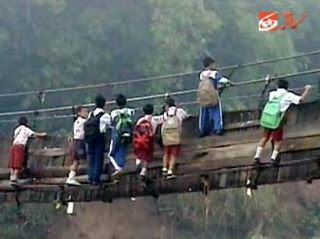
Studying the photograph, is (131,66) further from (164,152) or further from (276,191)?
(164,152)

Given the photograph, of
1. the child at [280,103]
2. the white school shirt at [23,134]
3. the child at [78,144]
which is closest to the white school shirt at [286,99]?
the child at [280,103]

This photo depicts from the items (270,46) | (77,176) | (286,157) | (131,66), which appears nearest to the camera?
(286,157)

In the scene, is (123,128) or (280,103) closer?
(280,103)

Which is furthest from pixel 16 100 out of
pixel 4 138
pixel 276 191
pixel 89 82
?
pixel 4 138

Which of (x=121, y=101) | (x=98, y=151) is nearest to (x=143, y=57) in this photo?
(x=98, y=151)

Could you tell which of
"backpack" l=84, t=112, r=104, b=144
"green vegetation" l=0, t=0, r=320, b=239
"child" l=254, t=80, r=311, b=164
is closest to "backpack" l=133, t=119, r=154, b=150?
"backpack" l=84, t=112, r=104, b=144

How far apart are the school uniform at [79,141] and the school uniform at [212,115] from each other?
135 centimetres

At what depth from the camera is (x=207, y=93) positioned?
8.46 m

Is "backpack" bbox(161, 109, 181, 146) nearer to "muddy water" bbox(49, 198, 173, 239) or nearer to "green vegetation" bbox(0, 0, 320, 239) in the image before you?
"green vegetation" bbox(0, 0, 320, 239)

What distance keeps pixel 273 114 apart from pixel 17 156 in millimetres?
3598

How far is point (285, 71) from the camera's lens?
25.7 meters

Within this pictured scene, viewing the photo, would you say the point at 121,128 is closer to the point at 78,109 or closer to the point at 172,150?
the point at 172,150

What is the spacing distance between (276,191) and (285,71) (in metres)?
4.27

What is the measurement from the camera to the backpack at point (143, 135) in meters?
8.75
